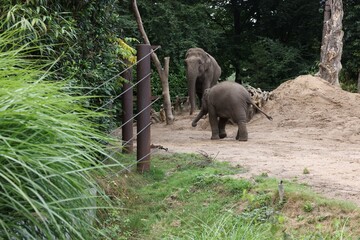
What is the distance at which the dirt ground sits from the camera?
6742 millimetres

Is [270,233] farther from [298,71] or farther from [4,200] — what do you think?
[298,71]

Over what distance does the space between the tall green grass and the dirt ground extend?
368 centimetres

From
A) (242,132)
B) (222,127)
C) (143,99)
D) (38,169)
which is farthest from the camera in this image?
(222,127)

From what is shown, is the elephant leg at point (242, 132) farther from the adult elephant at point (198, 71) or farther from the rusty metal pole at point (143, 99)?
the adult elephant at point (198, 71)

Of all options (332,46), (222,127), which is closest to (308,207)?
(222,127)

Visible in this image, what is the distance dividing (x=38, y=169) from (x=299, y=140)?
31.1 ft

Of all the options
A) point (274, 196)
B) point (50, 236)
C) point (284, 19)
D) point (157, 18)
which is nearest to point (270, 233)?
point (274, 196)

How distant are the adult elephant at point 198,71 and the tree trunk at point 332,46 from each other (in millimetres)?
3296

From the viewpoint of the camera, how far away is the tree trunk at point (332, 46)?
1697cm

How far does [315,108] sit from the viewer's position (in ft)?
45.6

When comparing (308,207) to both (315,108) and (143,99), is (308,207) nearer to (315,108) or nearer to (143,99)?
(143,99)

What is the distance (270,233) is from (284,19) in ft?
71.7

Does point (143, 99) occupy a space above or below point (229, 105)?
above

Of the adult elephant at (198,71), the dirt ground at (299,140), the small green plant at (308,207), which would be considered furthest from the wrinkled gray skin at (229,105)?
the small green plant at (308,207)
